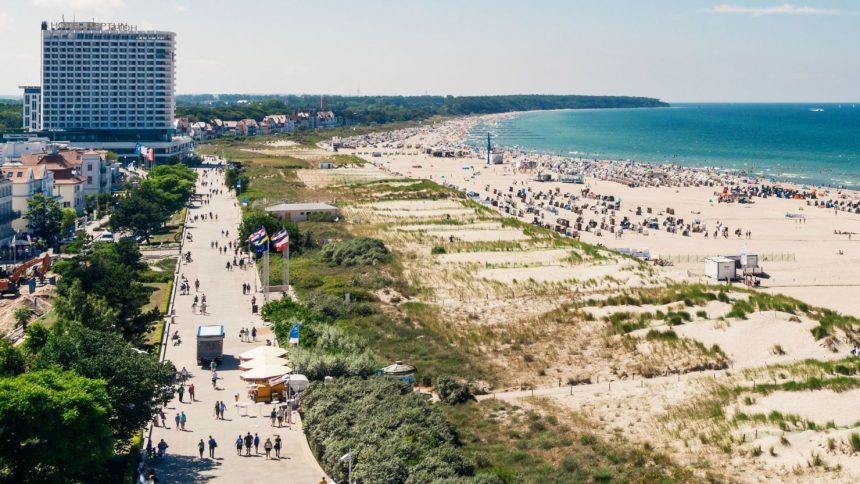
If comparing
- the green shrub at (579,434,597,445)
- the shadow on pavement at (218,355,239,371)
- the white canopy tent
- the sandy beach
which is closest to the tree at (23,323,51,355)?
the shadow on pavement at (218,355,239,371)

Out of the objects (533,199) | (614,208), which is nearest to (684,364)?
(614,208)

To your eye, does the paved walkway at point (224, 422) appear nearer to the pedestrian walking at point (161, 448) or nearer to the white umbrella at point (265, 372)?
the pedestrian walking at point (161, 448)

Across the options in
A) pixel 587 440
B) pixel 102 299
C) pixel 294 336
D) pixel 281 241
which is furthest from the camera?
pixel 281 241

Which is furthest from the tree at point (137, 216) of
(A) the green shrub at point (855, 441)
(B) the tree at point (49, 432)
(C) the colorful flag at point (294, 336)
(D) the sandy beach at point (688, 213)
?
(A) the green shrub at point (855, 441)

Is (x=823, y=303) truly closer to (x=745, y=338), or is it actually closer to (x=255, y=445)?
(x=745, y=338)

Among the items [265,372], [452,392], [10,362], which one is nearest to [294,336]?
[265,372]

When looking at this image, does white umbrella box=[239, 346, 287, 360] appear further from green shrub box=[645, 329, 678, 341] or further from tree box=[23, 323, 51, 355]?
green shrub box=[645, 329, 678, 341]

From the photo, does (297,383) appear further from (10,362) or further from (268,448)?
(10,362)
